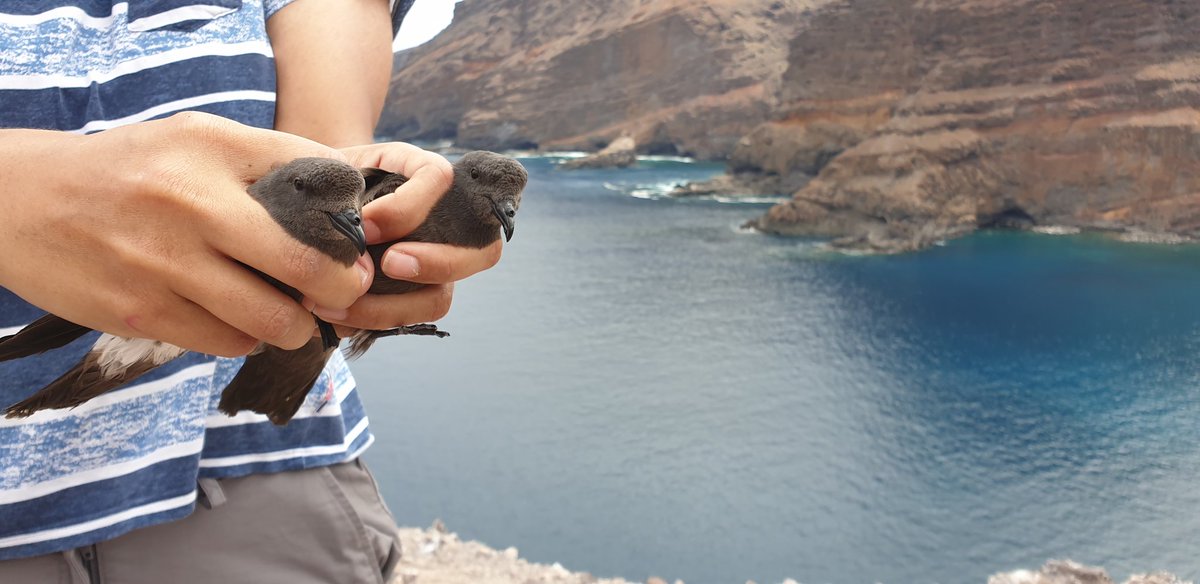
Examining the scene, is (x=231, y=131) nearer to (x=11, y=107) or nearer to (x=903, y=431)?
(x=11, y=107)

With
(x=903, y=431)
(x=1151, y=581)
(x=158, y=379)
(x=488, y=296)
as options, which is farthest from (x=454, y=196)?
(x=488, y=296)

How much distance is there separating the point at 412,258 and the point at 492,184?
389 millimetres

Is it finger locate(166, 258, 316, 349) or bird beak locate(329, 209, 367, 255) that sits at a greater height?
bird beak locate(329, 209, 367, 255)

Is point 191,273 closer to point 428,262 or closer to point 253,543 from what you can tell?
point 428,262

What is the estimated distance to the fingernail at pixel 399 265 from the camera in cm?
145

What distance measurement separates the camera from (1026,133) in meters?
24.8

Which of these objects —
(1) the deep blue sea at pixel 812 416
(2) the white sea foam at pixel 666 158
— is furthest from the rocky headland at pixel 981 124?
(2) the white sea foam at pixel 666 158

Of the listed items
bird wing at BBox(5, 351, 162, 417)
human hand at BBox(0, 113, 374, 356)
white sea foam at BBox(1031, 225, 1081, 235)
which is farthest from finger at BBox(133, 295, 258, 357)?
white sea foam at BBox(1031, 225, 1081, 235)

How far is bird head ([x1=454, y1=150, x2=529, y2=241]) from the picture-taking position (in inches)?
69.0

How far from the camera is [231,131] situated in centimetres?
118

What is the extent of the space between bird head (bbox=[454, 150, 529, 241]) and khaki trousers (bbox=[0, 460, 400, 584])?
0.66 meters

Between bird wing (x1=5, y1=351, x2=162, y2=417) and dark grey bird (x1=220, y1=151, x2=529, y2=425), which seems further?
dark grey bird (x1=220, y1=151, x2=529, y2=425)

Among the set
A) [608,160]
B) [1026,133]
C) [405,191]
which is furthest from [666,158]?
[405,191]

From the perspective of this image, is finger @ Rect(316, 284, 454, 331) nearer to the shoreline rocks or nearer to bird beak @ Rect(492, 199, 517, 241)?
bird beak @ Rect(492, 199, 517, 241)
